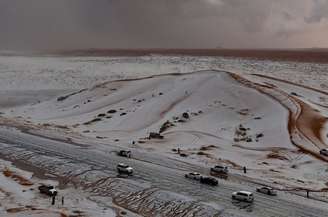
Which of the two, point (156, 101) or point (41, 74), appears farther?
point (41, 74)

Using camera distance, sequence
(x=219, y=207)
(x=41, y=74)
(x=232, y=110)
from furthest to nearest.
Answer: (x=41, y=74) < (x=232, y=110) < (x=219, y=207)

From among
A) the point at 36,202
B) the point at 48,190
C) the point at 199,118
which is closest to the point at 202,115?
the point at 199,118

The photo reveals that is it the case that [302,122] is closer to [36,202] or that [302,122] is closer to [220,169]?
[220,169]

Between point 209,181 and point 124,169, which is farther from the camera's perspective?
point 124,169

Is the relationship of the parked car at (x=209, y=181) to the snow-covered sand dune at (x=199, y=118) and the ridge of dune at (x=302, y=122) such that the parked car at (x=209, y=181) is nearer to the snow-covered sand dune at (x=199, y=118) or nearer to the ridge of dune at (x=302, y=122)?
the snow-covered sand dune at (x=199, y=118)

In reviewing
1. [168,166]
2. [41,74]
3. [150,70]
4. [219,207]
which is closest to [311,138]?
[168,166]

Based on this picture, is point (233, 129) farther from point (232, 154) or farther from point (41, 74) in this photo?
point (41, 74)

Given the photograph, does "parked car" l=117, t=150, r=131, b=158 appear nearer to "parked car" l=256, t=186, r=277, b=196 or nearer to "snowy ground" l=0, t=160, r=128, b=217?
"snowy ground" l=0, t=160, r=128, b=217

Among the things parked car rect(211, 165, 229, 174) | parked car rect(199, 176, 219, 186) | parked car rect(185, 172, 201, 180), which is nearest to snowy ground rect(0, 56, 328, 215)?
parked car rect(211, 165, 229, 174)
